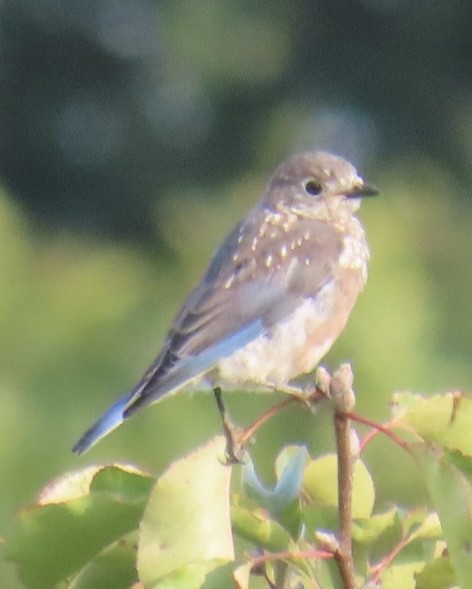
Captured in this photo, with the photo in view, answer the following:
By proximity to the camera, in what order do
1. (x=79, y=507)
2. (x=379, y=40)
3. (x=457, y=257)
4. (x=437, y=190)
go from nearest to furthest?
1. (x=79, y=507)
2. (x=457, y=257)
3. (x=437, y=190)
4. (x=379, y=40)

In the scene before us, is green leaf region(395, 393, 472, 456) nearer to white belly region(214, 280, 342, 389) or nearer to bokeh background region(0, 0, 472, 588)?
white belly region(214, 280, 342, 389)

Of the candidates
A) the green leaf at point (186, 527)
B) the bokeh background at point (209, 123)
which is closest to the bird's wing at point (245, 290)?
the green leaf at point (186, 527)

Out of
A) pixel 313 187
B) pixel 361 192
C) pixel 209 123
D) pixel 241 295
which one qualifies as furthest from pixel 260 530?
pixel 209 123

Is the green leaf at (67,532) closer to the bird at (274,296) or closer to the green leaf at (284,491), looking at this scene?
the green leaf at (284,491)

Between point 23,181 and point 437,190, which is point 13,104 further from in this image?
point 437,190

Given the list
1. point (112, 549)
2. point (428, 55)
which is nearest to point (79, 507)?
point (112, 549)

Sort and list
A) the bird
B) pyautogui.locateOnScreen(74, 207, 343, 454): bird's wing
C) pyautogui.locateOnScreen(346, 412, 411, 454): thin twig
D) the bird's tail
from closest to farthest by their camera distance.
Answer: pyautogui.locateOnScreen(346, 412, 411, 454): thin twig → the bird's tail → pyautogui.locateOnScreen(74, 207, 343, 454): bird's wing → the bird

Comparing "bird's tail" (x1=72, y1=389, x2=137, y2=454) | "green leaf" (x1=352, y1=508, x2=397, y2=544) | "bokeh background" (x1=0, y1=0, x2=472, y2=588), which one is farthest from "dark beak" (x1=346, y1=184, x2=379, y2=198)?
"bokeh background" (x1=0, y1=0, x2=472, y2=588)
